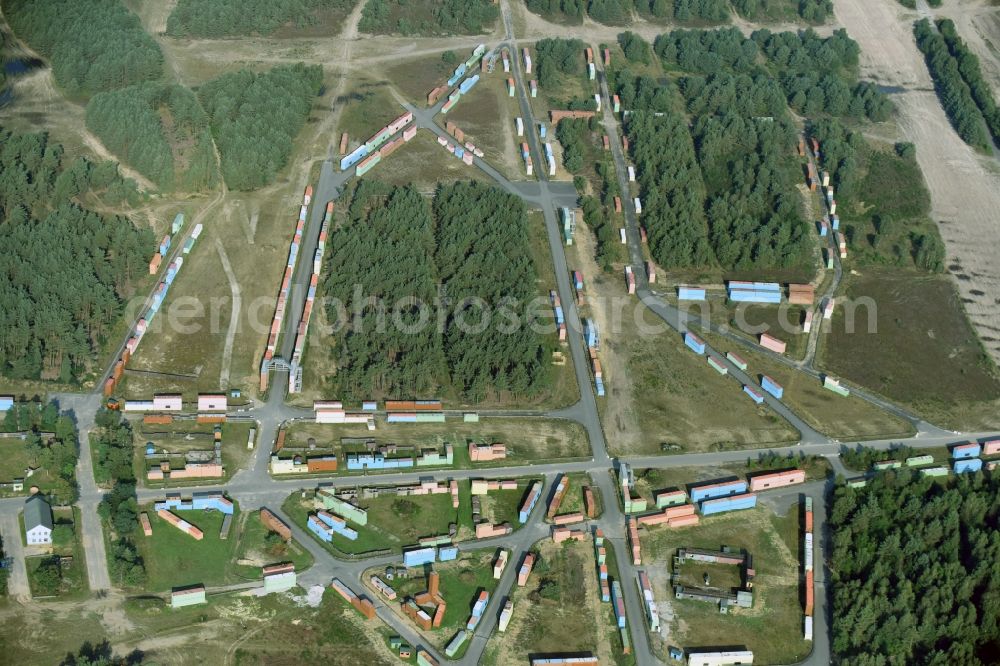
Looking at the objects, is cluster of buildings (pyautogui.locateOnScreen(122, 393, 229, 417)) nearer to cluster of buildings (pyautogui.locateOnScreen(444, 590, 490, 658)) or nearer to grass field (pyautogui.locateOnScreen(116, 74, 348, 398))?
grass field (pyautogui.locateOnScreen(116, 74, 348, 398))

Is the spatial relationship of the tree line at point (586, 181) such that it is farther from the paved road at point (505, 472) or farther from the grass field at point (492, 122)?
the grass field at point (492, 122)

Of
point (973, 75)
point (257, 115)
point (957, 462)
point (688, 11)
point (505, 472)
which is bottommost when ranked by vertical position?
point (957, 462)

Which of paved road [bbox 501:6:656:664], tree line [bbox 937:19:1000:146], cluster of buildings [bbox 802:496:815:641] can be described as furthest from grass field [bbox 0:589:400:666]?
tree line [bbox 937:19:1000:146]

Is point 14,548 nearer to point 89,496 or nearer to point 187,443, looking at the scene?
point 89,496

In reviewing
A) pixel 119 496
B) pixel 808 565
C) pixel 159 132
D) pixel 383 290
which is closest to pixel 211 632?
pixel 119 496

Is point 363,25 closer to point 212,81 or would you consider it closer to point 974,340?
point 212,81

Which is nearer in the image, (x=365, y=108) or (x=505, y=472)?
(x=505, y=472)

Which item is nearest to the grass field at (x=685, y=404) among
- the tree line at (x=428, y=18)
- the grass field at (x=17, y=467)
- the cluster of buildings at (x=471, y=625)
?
the cluster of buildings at (x=471, y=625)
